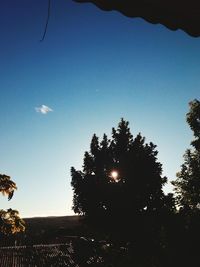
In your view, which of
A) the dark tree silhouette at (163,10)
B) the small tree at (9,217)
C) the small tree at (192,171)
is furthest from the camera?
the small tree at (192,171)

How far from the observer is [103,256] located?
2.62m

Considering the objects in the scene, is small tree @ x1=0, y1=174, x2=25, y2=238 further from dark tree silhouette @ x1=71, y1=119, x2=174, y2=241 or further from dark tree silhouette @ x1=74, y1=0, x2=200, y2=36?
dark tree silhouette @ x1=71, y1=119, x2=174, y2=241

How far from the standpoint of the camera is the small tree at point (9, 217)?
9891 millimetres

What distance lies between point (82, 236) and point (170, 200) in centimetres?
2393

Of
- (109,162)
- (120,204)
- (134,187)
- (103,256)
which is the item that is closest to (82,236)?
(103,256)

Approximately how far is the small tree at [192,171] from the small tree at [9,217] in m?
15.5

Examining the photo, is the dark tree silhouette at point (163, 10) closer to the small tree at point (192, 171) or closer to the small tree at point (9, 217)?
the small tree at point (9, 217)

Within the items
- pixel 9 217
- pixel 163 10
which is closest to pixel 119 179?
pixel 9 217

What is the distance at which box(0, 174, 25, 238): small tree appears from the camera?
32.4 ft

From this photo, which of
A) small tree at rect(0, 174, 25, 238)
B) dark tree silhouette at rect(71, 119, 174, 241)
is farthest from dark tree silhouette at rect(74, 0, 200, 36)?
dark tree silhouette at rect(71, 119, 174, 241)

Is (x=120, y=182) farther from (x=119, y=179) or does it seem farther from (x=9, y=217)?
(x=9, y=217)

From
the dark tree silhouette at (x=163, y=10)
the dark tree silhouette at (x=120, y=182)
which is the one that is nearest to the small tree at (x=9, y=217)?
the dark tree silhouette at (x=163, y=10)

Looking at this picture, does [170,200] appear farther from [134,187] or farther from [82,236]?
[82,236]

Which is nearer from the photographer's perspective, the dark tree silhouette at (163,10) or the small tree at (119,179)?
the dark tree silhouette at (163,10)
